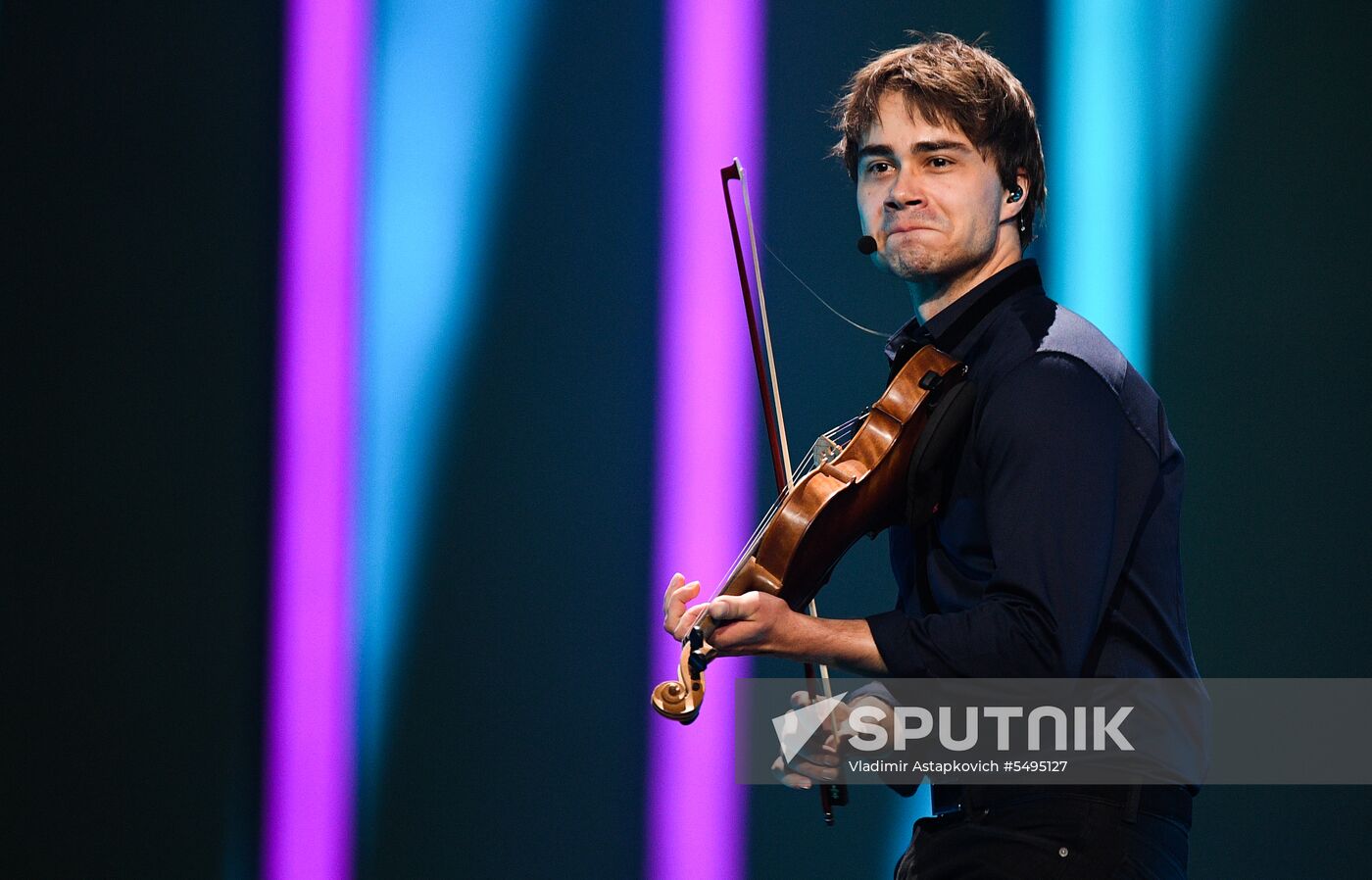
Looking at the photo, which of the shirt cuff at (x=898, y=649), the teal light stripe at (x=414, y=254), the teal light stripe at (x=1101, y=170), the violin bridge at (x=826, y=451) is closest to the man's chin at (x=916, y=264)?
the violin bridge at (x=826, y=451)

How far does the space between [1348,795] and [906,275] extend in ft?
6.29

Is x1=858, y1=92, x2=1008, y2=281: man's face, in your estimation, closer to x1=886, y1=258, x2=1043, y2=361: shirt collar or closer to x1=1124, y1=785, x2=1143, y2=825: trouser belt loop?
x1=886, y1=258, x2=1043, y2=361: shirt collar

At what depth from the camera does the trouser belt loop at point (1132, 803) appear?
1.46m

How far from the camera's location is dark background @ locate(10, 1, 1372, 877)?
2826mm

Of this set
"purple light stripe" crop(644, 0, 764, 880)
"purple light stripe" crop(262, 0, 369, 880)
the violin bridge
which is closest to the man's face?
the violin bridge

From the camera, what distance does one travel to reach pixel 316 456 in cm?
288

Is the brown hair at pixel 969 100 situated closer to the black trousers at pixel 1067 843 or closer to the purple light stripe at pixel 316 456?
the black trousers at pixel 1067 843

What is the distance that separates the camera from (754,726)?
282cm

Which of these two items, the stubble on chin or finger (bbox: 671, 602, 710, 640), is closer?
finger (bbox: 671, 602, 710, 640)

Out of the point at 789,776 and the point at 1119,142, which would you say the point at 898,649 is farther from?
the point at 1119,142

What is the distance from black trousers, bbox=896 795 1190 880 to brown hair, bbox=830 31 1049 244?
798 millimetres

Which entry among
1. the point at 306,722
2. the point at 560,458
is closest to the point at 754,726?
the point at 560,458

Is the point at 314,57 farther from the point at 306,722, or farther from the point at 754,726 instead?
the point at 754,726

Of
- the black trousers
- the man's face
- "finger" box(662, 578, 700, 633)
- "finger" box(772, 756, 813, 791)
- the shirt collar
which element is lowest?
the black trousers
